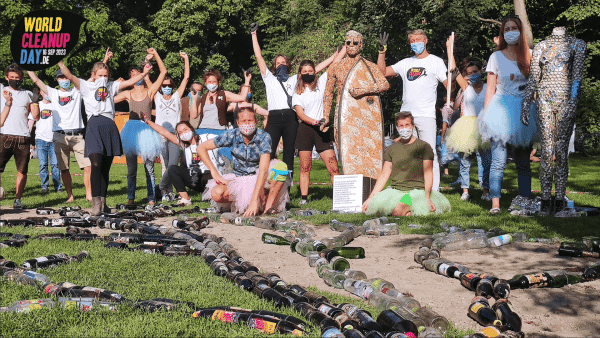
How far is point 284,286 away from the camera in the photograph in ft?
13.6

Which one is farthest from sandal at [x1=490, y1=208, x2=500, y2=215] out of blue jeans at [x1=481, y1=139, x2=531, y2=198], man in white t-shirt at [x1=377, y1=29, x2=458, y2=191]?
man in white t-shirt at [x1=377, y1=29, x2=458, y2=191]

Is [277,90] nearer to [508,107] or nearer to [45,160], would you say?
[508,107]

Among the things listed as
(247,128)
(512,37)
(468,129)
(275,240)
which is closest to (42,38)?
(247,128)

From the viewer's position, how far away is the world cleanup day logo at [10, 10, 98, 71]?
6367 mm

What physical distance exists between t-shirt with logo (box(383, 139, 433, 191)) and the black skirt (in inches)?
161

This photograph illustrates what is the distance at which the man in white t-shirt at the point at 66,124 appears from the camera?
34.0 ft

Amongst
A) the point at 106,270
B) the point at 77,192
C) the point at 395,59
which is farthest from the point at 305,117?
the point at 395,59

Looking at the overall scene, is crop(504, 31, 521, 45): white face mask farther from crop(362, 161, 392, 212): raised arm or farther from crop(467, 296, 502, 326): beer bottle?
crop(467, 296, 502, 326): beer bottle

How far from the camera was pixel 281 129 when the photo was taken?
948cm

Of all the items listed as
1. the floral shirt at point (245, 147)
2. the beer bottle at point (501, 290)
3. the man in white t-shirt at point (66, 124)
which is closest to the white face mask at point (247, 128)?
the floral shirt at point (245, 147)

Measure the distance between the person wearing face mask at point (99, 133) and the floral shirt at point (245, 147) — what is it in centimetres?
162

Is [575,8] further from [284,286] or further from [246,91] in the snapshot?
[284,286]

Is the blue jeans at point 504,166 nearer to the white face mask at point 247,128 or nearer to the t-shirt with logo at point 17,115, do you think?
the white face mask at point 247,128

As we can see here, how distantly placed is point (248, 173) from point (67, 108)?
396 cm
